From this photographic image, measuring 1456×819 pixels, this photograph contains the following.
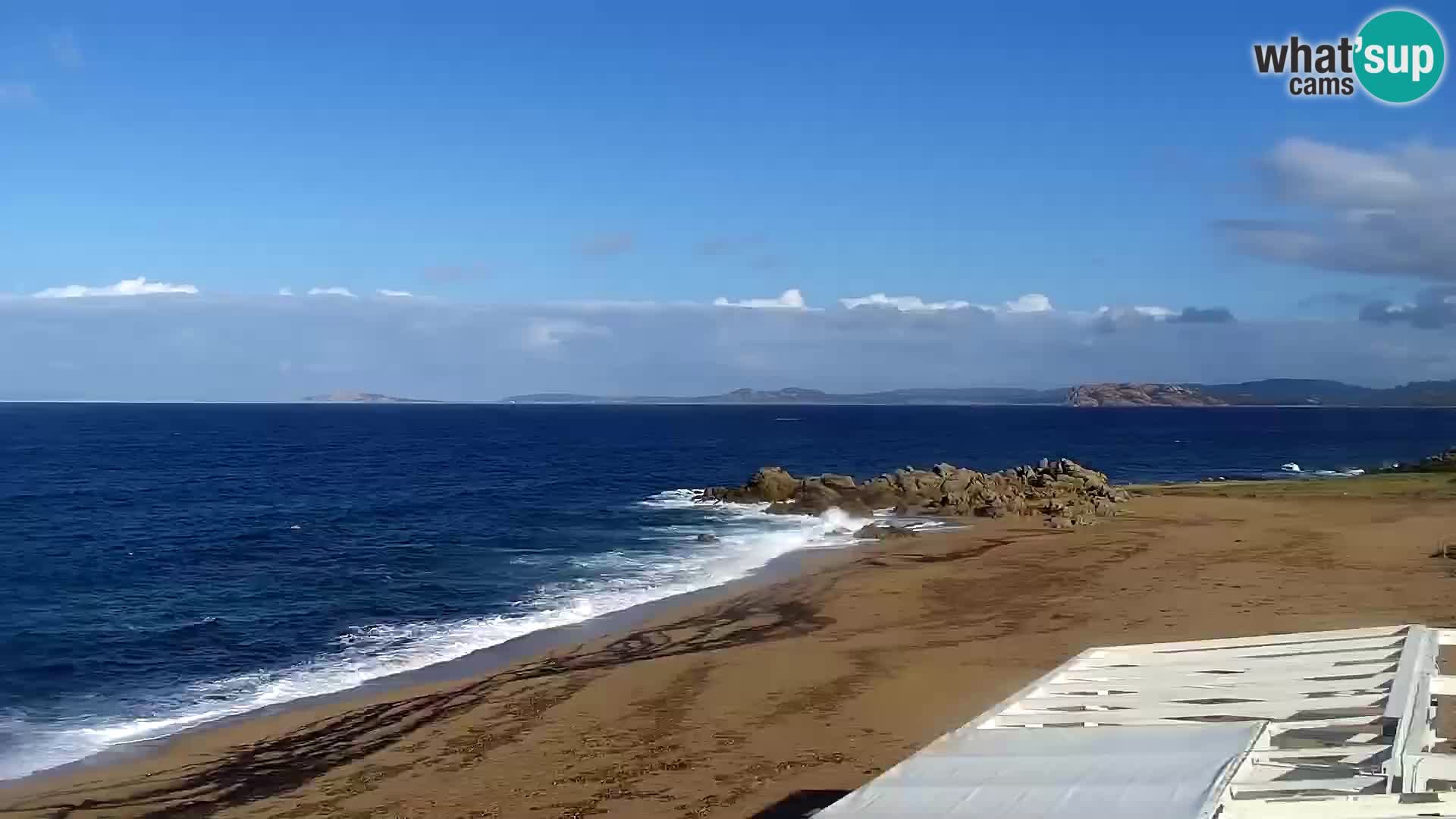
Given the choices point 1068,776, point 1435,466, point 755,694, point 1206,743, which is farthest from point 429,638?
point 1435,466

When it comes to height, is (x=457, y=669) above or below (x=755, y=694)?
below

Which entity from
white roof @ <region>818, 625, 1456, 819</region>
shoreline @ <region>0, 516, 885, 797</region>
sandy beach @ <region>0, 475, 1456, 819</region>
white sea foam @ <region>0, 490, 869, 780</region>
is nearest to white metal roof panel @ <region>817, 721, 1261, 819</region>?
white roof @ <region>818, 625, 1456, 819</region>

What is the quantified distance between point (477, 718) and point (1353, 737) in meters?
10.4

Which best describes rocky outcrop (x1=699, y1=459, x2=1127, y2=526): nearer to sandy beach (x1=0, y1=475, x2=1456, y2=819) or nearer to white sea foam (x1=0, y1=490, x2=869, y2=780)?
white sea foam (x1=0, y1=490, x2=869, y2=780)

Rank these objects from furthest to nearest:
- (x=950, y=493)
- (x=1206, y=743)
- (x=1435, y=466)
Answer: (x=1435, y=466) < (x=950, y=493) < (x=1206, y=743)

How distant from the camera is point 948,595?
23516 millimetres

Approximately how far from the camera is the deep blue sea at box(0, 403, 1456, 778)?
18.6m

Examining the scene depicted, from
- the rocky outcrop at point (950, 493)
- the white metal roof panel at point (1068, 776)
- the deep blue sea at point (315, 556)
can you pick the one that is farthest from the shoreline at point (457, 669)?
the rocky outcrop at point (950, 493)

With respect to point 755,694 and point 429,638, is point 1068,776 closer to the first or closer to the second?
point 755,694

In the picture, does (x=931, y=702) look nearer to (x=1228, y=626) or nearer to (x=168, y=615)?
(x=1228, y=626)

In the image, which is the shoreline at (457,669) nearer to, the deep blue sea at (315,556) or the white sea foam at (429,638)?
the white sea foam at (429,638)

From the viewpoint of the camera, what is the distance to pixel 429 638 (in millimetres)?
21375

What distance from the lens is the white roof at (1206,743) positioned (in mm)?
6383

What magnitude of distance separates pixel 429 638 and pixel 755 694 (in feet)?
27.3
